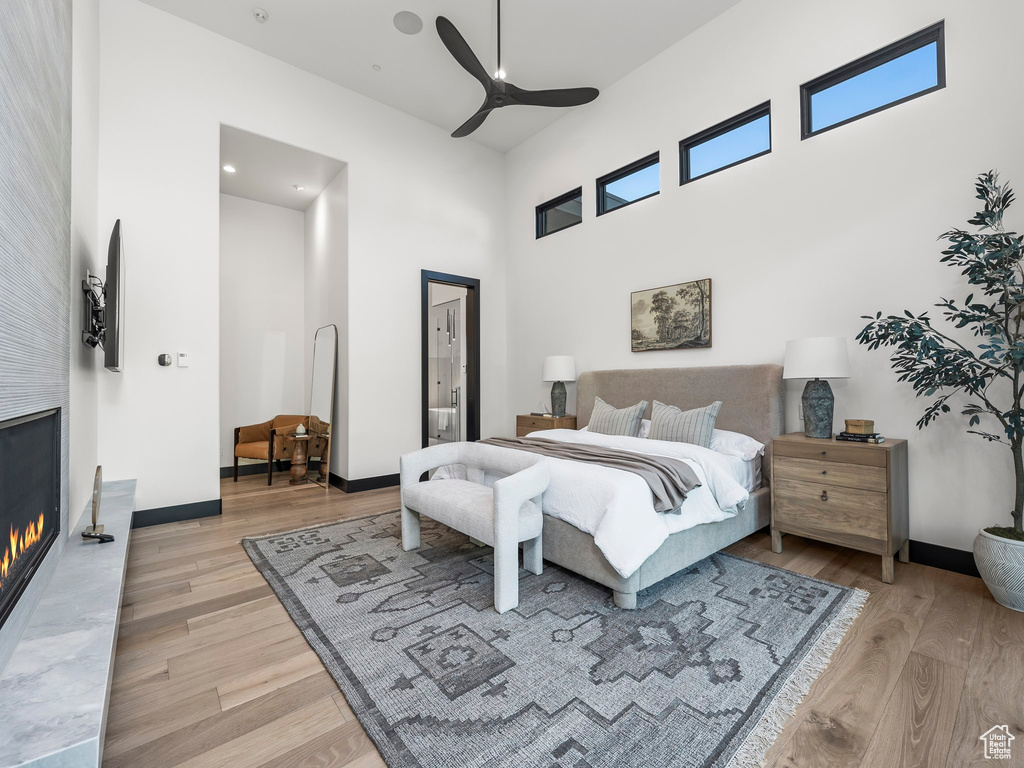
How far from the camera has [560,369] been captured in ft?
15.2

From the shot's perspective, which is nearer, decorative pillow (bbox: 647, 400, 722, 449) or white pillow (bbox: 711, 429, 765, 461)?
white pillow (bbox: 711, 429, 765, 461)

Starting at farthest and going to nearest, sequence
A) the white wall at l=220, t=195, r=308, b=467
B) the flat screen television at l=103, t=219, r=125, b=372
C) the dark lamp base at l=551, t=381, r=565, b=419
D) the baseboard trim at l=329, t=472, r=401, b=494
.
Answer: the white wall at l=220, t=195, r=308, b=467
the dark lamp base at l=551, t=381, r=565, b=419
the baseboard trim at l=329, t=472, r=401, b=494
the flat screen television at l=103, t=219, r=125, b=372

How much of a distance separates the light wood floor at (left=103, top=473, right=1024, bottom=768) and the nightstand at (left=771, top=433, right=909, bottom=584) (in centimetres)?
21

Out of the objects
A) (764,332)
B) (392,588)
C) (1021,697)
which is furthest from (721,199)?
(392,588)

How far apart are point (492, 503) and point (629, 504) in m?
0.64

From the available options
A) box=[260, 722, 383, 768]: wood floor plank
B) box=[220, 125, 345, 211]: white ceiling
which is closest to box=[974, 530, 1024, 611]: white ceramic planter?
box=[260, 722, 383, 768]: wood floor plank

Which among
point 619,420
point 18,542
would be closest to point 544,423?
point 619,420

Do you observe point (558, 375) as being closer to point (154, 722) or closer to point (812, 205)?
point (812, 205)

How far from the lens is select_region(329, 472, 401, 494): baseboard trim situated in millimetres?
4449

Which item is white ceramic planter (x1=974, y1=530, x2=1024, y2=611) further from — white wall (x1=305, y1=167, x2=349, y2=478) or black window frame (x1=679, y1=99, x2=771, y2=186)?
white wall (x1=305, y1=167, x2=349, y2=478)

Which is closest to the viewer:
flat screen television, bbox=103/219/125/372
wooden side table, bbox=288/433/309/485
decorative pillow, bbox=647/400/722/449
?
flat screen television, bbox=103/219/125/372

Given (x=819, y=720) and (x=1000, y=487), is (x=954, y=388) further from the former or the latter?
(x=819, y=720)

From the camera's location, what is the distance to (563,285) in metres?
5.00

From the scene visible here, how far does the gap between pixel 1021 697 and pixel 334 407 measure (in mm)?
4868
